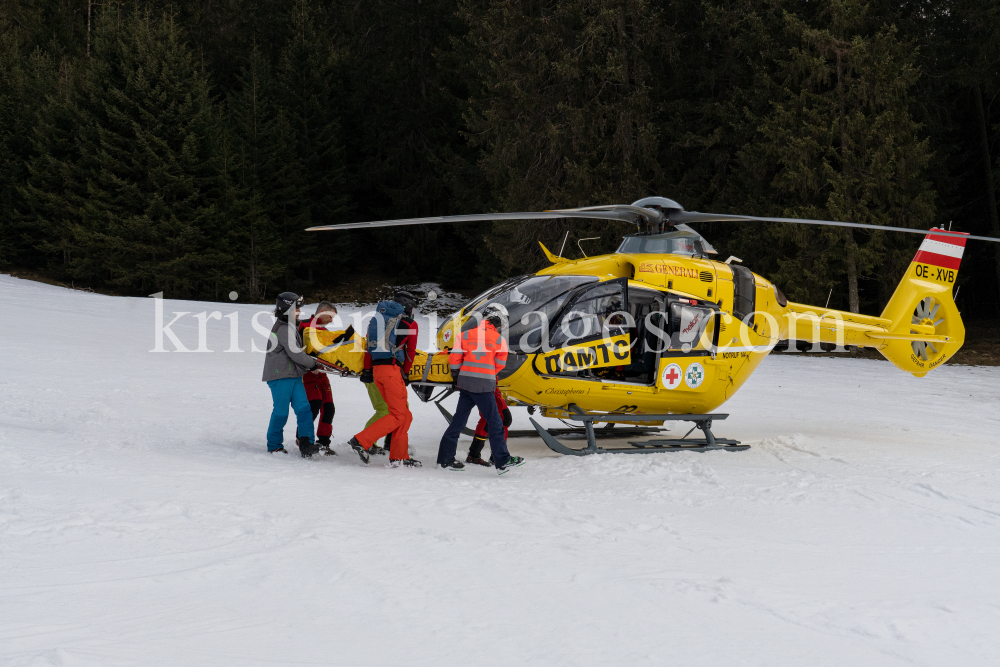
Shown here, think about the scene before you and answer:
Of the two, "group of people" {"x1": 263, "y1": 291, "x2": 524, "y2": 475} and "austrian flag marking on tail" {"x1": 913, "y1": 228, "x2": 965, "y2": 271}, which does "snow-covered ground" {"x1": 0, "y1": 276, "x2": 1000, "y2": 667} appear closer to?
"group of people" {"x1": 263, "y1": 291, "x2": 524, "y2": 475}

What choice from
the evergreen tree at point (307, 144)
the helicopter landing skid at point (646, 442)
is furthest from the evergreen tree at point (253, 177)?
the helicopter landing skid at point (646, 442)

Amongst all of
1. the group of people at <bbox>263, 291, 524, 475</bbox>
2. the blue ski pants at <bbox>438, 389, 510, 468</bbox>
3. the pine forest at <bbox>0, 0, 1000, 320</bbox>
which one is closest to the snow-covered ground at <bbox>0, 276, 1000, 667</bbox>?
the blue ski pants at <bbox>438, 389, 510, 468</bbox>

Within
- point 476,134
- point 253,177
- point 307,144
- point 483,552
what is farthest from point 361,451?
point 307,144

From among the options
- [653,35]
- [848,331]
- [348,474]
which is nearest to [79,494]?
[348,474]

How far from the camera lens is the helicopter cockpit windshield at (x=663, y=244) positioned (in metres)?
9.22

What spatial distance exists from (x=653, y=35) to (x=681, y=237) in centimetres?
1528

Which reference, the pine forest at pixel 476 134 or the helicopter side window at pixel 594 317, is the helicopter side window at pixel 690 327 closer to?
the helicopter side window at pixel 594 317

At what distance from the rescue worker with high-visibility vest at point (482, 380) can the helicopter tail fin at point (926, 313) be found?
5908 mm

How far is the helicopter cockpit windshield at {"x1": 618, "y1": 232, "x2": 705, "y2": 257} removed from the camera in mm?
9219

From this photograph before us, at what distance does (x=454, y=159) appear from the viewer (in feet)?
108

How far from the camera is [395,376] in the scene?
7871mm

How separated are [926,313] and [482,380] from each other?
6.80 m

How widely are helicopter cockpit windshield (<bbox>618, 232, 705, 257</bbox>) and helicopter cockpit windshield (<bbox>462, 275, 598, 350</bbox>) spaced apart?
2.74 feet

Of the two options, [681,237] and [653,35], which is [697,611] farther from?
[653,35]
